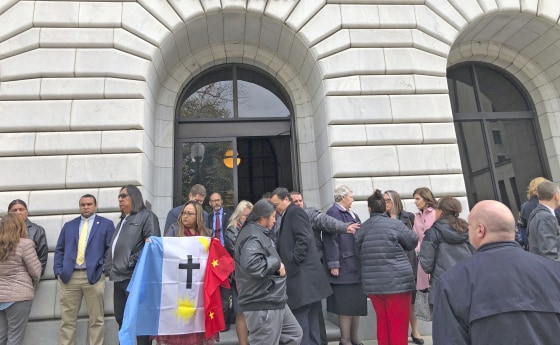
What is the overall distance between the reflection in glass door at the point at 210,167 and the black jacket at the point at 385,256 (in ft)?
14.1

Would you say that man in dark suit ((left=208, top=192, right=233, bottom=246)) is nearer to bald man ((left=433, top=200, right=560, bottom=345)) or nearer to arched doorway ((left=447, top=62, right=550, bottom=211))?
bald man ((left=433, top=200, right=560, bottom=345))

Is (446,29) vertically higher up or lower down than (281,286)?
higher up

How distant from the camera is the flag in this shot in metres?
4.42

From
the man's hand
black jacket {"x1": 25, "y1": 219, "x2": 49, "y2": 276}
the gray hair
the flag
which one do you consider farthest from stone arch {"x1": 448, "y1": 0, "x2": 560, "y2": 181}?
black jacket {"x1": 25, "y1": 219, "x2": 49, "y2": 276}

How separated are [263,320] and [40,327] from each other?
4.47m

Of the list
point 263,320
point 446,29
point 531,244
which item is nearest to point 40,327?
point 263,320

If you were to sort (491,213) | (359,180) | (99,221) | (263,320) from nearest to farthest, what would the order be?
1. (491,213)
2. (263,320)
3. (99,221)
4. (359,180)

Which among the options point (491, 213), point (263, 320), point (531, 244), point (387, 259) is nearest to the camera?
point (491, 213)

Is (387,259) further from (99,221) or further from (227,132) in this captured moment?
(227,132)

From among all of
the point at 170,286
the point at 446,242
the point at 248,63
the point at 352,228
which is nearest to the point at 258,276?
the point at 170,286

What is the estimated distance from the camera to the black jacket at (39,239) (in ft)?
19.1

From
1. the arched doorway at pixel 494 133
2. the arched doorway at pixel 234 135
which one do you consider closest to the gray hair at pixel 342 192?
the arched doorway at pixel 234 135

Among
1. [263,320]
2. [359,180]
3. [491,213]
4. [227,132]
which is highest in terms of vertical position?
[227,132]

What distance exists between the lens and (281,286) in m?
3.96
